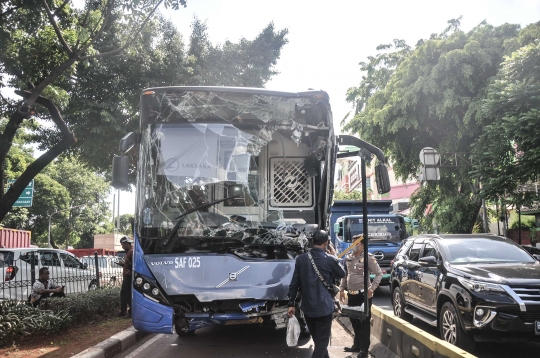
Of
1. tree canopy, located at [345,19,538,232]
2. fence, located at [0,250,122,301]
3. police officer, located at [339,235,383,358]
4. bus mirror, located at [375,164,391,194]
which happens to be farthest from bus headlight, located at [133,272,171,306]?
tree canopy, located at [345,19,538,232]

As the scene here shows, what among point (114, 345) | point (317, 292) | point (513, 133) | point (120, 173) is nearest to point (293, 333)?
point (317, 292)

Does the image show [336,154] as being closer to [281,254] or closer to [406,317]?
[281,254]

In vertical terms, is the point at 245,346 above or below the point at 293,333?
below

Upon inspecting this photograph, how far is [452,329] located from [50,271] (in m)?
10.2

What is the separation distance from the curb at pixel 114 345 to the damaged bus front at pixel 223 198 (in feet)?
2.84

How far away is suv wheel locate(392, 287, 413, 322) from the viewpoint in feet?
28.3

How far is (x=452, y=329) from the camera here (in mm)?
6398

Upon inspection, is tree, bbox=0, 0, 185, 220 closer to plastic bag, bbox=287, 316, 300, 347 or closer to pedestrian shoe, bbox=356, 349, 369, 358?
plastic bag, bbox=287, 316, 300, 347

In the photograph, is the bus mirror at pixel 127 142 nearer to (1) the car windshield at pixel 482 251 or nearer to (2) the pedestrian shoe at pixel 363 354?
(2) the pedestrian shoe at pixel 363 354

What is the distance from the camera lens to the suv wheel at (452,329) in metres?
6.06

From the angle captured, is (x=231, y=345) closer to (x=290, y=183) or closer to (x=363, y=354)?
(x=363, y=354)

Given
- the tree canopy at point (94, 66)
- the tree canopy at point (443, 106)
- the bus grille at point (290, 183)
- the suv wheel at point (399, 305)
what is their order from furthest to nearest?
the tree canopy at point (443, 106) < the tree canopy at point (94, 66) < the suv wheel at point (399, 305) < the bus grille at point (290, 183)

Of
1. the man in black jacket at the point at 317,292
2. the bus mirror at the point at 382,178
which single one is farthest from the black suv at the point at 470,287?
the man in black jacket at the point at 317,292

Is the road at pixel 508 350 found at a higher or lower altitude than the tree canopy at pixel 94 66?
lower
